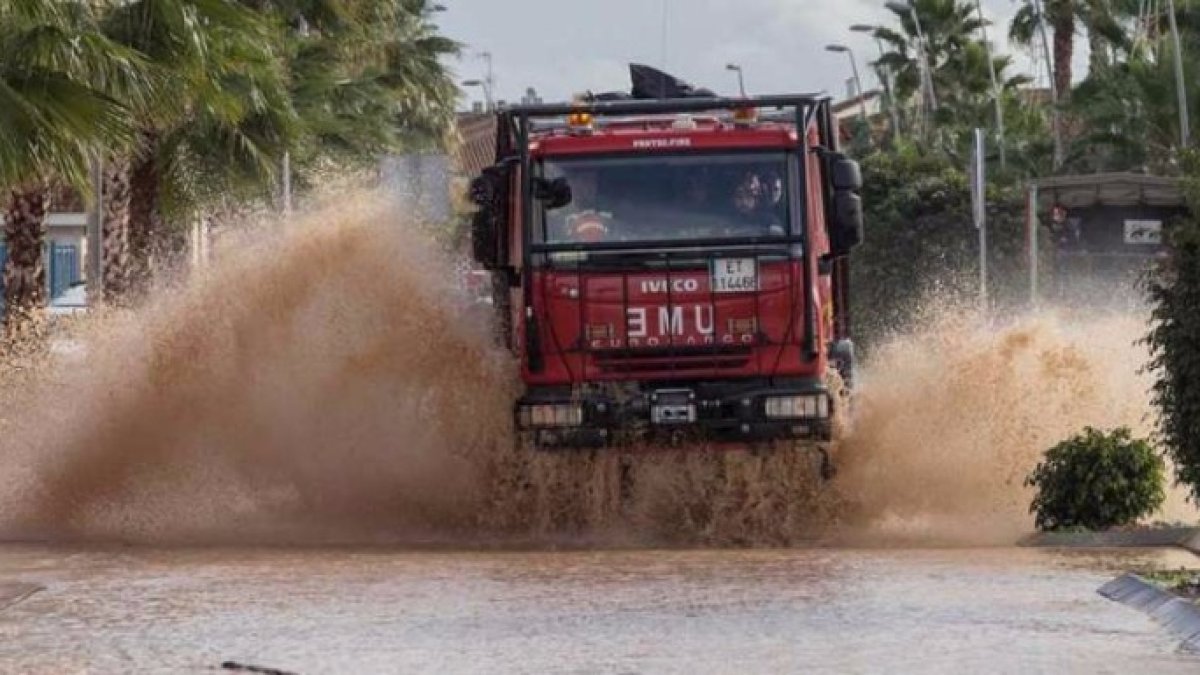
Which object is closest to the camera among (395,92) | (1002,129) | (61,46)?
(61,46)

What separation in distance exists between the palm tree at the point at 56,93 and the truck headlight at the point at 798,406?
18.3 feet

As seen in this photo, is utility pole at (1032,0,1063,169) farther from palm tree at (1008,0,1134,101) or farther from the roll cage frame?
the roll cage frame

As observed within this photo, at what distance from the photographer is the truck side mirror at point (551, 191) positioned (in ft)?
66.0

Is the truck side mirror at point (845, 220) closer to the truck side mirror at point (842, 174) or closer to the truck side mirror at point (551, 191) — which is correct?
the truck side mirror at point (842, 174)

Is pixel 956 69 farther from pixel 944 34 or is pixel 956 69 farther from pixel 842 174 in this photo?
pixel 842 174

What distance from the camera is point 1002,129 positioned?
75938 mm

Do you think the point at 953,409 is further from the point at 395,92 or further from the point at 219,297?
the point at 395,92

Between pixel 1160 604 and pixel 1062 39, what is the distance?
59.4 meters

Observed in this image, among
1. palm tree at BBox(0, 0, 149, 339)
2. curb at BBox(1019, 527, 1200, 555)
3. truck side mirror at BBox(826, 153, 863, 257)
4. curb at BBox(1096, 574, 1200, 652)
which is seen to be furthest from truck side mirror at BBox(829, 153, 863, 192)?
palm tree at BBox(0, 0, 149, 339)

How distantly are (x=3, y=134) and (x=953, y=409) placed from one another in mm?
7970

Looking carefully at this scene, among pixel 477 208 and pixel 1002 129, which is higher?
pixel 1002 129

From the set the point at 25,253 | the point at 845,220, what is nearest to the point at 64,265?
the point at 25,253

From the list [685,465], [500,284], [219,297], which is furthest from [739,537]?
[219,297]

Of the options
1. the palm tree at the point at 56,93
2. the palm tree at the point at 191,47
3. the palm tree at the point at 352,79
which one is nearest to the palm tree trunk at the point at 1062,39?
the palm tree at the point at 352,79
